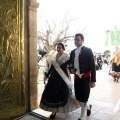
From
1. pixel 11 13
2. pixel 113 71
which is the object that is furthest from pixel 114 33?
pixel 11 13

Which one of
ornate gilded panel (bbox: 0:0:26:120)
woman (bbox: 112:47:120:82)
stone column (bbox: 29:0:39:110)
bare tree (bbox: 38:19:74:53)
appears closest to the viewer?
ornate gilded panel (bbox: 0:0:26:120)

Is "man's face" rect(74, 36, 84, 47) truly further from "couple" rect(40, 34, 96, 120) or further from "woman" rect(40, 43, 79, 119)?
"woman" rect(40, 43, 79, 119)

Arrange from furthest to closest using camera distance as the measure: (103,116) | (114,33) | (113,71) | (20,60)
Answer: (114,33) < (113,71) < (103,116) < (20,60)

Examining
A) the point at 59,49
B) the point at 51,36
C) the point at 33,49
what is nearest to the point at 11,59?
the point at 33,49

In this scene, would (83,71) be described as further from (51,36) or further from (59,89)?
(51,36)

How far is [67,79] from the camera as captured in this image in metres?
3.47

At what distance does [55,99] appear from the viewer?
3.41 meters

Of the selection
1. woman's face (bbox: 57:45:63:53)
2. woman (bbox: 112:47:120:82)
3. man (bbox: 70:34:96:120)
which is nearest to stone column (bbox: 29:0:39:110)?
woman's face (bbox: 57:45:63:53)

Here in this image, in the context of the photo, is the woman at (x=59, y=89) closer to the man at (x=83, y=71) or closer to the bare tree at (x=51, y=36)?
the man at (x=83, y=71)

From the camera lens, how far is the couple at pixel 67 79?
3.28 metres

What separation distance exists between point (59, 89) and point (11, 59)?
3.43ft

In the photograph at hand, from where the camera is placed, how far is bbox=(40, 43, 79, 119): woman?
134 inches

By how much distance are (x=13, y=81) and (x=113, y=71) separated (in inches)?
241

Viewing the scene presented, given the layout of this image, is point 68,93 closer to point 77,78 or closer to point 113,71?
point 77,78
